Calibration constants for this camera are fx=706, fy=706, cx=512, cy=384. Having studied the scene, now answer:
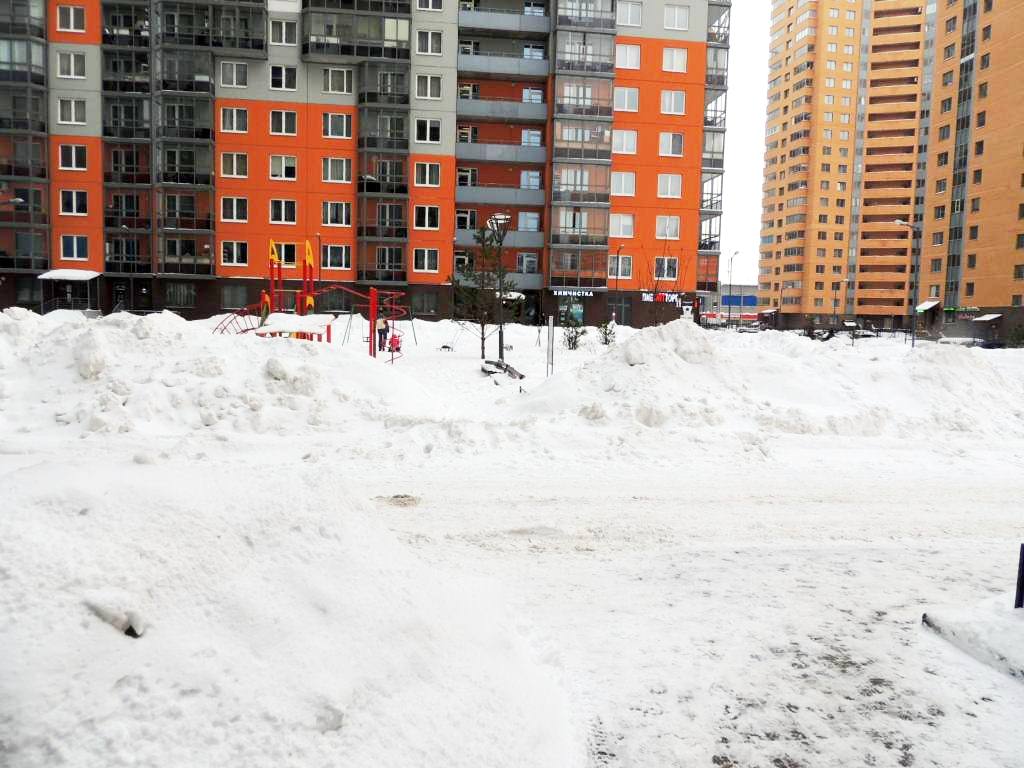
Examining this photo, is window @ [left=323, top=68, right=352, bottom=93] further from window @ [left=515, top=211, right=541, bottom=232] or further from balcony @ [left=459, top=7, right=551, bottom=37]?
window @ [left=515, top=211, right=541, bottom=232]

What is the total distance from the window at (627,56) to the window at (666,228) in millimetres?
10866

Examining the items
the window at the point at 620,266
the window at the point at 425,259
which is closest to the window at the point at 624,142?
the window at the point at 620,266

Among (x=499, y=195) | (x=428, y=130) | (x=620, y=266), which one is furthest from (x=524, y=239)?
(x=428, y=130)

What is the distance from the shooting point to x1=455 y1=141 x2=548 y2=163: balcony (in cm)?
5022

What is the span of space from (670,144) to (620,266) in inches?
369

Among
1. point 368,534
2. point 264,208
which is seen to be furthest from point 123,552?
point 264,208

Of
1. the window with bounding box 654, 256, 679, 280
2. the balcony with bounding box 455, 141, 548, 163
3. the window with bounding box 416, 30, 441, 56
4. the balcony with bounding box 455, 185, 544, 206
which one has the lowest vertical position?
the window with bounding box 654, 256, 679, 280

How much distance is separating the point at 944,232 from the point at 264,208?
63295 mm

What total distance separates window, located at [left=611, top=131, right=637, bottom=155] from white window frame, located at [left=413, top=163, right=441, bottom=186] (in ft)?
41.2

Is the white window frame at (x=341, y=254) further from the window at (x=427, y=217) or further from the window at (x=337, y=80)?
the window at (x=337, y=80)

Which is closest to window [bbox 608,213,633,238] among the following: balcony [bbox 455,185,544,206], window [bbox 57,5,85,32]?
balcony [bbox 455,185,544,206]

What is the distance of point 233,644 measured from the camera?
3324 mm

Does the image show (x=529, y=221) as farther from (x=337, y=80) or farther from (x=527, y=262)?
(x=337, y=80)

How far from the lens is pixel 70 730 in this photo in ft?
8.56
